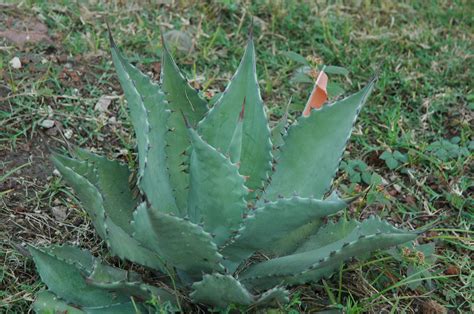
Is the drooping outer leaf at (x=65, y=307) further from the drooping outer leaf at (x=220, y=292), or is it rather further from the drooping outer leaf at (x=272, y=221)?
the drooping outer leaf at (x=272, y=221)

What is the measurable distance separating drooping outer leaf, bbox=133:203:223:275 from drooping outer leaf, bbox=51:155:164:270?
2.9 inches

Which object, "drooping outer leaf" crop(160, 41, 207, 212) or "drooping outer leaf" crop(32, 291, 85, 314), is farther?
"drooping outer leaf" crop(160, 41, 207, 212)

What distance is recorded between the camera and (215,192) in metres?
1.62

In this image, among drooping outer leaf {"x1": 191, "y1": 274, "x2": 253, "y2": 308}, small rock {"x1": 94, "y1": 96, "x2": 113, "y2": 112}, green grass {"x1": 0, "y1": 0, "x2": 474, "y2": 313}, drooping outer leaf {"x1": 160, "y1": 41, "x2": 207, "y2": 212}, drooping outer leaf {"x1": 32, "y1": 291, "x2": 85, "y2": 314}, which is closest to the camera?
drooping outer leaf {"x1": 191, "y1": 274, "x2": 253, "y2": 308}

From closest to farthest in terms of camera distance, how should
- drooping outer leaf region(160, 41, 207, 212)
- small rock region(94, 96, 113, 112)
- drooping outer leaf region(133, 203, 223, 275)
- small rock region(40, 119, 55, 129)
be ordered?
drooping outer leaf region(133, 203, 223, 275)
drooping outer leaf region(160, 41, 207, 212)
small rock region(40, 119, 55, 129)
small rock region(94, 96, 113, 112)

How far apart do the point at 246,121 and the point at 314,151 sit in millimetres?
194

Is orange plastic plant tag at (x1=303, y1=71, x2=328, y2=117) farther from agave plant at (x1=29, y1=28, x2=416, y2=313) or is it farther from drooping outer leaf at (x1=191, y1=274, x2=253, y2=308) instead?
drooping outer leaf at (x1=191, y1=274, x2=253, y2=308)

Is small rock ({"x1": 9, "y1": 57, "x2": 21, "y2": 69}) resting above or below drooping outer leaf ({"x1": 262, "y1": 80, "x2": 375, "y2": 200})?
below

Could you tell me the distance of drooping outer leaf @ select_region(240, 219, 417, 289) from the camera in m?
1.65

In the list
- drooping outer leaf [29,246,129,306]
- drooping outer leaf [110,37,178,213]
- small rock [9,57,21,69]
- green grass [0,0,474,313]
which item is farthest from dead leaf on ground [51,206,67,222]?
small rock [9,57,21,69]

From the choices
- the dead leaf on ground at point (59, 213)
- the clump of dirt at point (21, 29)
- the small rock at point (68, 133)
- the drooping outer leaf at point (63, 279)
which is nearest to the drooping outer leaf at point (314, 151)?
the drooping outer leaf at point (63, 279)

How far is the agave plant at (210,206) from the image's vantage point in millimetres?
1596

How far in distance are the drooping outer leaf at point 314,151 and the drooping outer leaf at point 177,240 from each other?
28 centimetres

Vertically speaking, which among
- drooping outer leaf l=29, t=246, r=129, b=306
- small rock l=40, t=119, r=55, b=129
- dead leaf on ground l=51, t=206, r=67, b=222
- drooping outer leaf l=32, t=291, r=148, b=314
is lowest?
dead leaf on ground l=51, t=206, r=67, b=222
